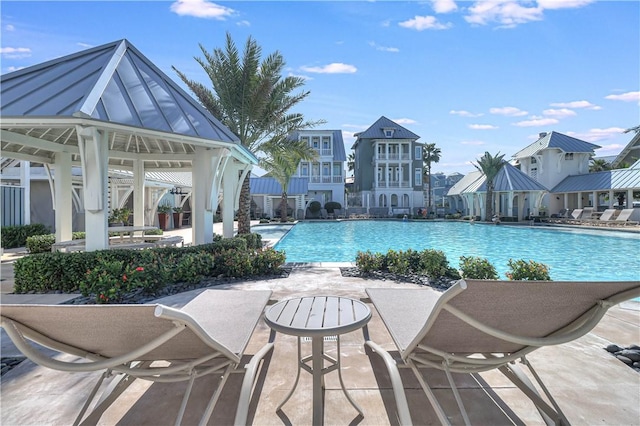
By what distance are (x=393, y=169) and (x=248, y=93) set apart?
27.5 m

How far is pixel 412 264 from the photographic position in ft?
24.1

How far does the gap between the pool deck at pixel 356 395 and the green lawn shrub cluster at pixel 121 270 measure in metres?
1.97

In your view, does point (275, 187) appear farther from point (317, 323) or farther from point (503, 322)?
point (503, 322)

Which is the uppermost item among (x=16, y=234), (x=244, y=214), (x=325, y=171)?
(x=325, y=171)

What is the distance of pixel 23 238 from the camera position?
11.4 metres

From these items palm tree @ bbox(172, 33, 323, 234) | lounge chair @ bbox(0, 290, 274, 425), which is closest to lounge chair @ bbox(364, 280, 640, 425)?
lounge chair @ bbox(0, 290, 274, 425)

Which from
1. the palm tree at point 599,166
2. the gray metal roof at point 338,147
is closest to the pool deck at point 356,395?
the gray metal roof at point 338,147

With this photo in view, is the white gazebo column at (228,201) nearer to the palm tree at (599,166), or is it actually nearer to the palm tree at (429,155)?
the palm tree at (429,155)

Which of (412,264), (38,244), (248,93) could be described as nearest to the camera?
(412,264)

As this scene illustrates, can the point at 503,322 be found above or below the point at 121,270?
above

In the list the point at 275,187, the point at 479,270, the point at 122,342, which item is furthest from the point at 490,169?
the point at 122,342

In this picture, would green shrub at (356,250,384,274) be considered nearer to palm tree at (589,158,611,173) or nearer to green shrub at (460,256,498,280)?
green shrub at (460,256,498,280)

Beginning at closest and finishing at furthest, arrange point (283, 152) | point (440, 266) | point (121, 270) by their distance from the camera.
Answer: point (121, 270) < point (440, 266) < point (283, 152)

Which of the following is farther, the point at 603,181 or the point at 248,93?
the point at 603,181
